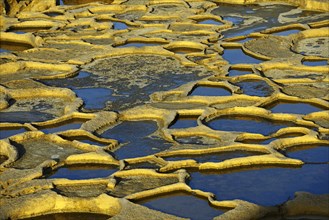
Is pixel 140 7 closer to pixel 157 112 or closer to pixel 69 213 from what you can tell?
pixel 157 112

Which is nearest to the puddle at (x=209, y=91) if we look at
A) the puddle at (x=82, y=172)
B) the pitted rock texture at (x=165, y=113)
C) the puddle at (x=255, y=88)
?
the pitted rock texture at (x=165, y=113)

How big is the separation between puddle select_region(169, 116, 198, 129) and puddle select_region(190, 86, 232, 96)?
688 mm

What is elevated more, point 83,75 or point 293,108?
point 293,108

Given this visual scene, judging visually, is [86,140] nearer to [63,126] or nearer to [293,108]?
[63,126]

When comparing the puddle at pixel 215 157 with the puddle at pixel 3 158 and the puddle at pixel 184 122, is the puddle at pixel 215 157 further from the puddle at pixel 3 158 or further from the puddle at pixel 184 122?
the puddle at pixel 3 158

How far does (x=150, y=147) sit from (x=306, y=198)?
157cm

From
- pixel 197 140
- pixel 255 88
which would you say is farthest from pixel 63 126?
pixel 255 88

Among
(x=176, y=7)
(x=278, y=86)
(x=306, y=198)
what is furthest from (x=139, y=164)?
(x=176, y=7)

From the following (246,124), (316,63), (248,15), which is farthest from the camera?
(248,15)

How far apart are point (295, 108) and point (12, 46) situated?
4356 millimetres

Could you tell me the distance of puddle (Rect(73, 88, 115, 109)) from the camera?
7.51 metres

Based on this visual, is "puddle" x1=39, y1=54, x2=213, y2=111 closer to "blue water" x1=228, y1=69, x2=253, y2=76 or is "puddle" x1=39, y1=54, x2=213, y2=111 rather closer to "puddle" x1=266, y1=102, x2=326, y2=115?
"blue water" x1=228, y1=69, x2=253, y2=76

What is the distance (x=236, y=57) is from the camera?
354 inches

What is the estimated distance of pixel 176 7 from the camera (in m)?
11.6
